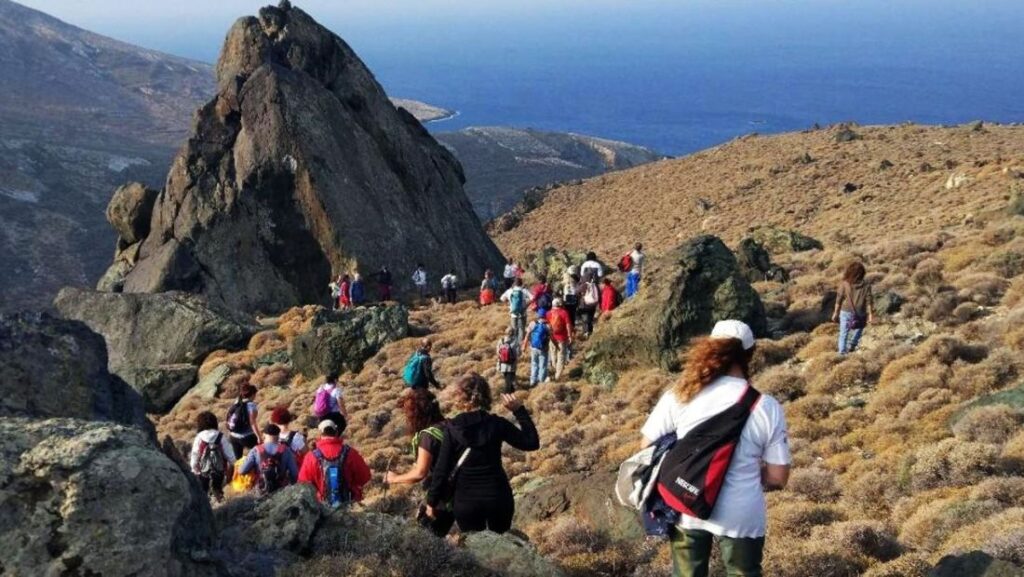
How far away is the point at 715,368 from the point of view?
4.99 m

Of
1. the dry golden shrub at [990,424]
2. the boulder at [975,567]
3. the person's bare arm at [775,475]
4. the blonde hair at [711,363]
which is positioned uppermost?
the blonde hair at [711,363]

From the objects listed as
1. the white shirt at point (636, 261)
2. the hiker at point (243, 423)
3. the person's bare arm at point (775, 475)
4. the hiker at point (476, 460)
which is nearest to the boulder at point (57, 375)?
the hiker at point (243, 423)

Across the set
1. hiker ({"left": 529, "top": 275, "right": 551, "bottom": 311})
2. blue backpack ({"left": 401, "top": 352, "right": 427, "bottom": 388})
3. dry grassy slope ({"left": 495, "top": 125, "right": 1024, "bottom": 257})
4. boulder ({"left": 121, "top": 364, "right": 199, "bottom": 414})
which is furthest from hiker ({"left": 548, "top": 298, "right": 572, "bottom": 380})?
dry grassy slope ({"left": 495, "top": 125, "right": 1024, "bottom": 257})

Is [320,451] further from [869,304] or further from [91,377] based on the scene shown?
[869,304]

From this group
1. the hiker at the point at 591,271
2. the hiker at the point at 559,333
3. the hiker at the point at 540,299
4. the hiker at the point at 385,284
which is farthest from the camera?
the hiker at the point at 385,284

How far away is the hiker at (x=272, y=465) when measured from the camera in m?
10.1

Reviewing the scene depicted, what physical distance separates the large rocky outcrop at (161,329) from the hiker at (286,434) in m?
16.6

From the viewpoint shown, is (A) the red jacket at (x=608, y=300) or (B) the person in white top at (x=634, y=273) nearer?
(A) the red jacket at (x=608, y=300)

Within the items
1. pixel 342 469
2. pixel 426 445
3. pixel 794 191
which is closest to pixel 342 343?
pixel 342 469

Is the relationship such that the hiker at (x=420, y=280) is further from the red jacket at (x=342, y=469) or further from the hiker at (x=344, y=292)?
the red jacket at (x=342, y=469)

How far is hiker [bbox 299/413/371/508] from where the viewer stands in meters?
8.43

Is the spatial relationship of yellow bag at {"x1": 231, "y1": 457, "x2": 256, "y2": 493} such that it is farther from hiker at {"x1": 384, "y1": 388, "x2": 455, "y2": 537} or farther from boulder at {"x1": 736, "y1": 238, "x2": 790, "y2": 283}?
boulder at {"x1": 736, "y1": 238, "x2": 790, "y2": 283}

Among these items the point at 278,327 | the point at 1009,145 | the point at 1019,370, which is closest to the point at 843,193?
the point at 1009,145

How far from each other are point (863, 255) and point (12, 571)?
83.9ft
